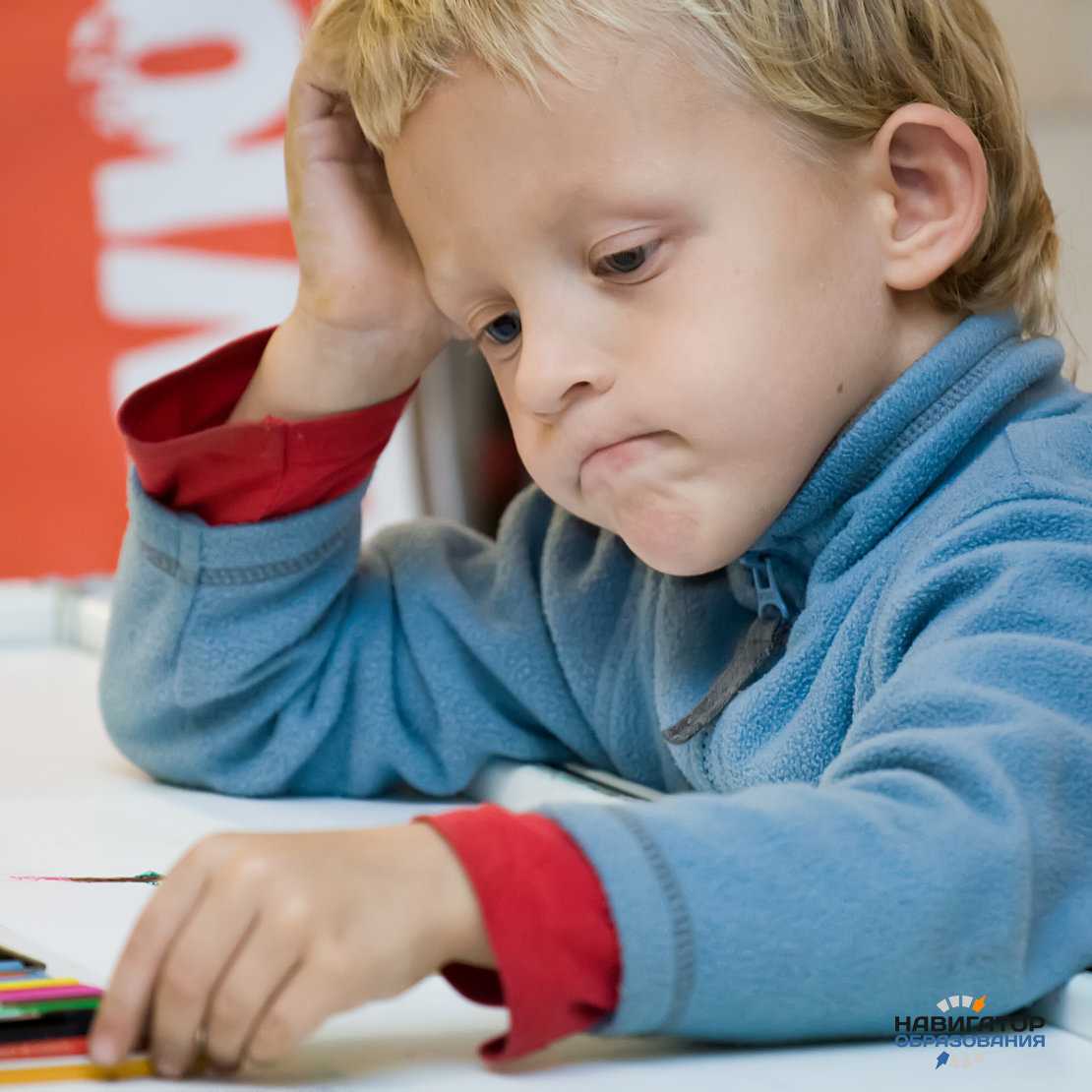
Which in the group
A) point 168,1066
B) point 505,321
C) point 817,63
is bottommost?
point 168,1066

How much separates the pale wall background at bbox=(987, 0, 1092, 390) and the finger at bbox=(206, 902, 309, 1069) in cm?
75

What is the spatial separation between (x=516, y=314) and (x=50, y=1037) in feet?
1.30

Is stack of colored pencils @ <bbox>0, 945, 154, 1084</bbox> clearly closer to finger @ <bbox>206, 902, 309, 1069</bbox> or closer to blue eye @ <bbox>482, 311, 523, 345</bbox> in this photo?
finger @ <bbox>206, 902, 309, 1069</bbox>

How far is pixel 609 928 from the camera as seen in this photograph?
0.50m

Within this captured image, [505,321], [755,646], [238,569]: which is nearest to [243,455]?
[238,569]

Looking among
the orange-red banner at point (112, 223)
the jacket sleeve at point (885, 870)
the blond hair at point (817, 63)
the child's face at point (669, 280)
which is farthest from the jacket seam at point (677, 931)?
the orange-red banner at point (112, 223)

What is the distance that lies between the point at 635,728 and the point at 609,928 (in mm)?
435

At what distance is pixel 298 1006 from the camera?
48 cm

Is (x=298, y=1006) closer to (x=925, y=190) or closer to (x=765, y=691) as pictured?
(x=765, y=691)

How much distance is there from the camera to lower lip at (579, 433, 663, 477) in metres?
0.73

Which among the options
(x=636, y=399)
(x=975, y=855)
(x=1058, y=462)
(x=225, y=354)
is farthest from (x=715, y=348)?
(x=225, y=354)

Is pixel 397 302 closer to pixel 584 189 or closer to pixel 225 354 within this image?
pixel 225 354

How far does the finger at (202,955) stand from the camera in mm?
482

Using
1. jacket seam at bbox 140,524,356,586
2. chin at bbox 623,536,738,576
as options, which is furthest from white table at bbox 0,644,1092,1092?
chin at bbox 623,536,738,576
